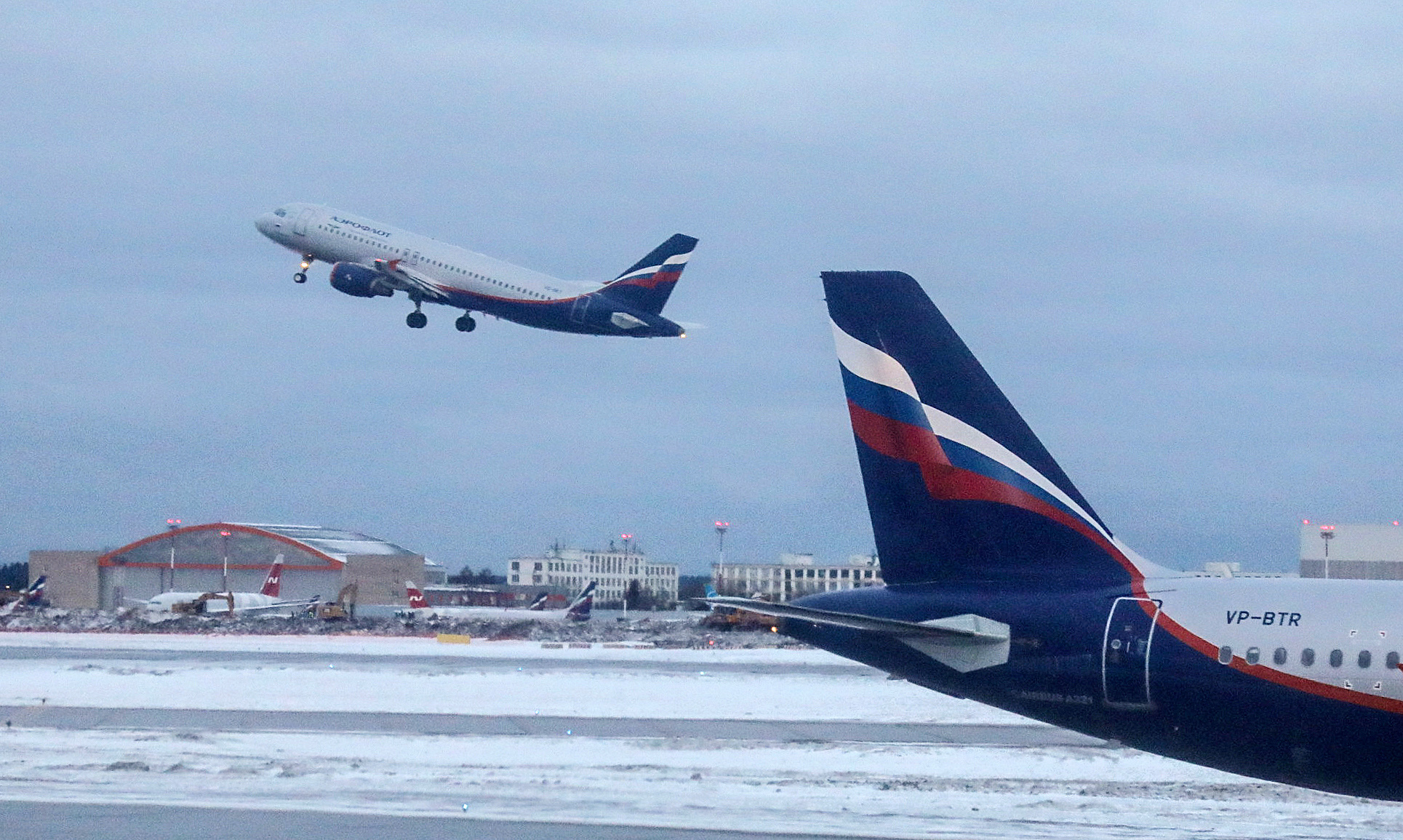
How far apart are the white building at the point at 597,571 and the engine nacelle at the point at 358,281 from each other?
241 feet

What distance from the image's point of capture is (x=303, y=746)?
2547cm

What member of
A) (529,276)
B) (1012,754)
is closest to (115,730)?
(1012,754)

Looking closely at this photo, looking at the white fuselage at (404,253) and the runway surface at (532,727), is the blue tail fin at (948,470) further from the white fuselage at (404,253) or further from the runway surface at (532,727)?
the white fuselage at (404,253)

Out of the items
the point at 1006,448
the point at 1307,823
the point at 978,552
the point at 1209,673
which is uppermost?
the point at 1006,448

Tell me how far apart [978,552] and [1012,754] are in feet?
Answer: 32.1

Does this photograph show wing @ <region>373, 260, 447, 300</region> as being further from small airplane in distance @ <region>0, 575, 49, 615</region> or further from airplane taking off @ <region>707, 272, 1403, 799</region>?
airplane taking off @ <region>707, 272, 1403, 799</region>

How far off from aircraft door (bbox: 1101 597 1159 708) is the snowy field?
2640 millimetres

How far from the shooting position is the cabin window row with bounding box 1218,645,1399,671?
1531cm

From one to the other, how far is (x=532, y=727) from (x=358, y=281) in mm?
35971

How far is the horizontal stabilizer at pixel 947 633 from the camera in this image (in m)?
17.0

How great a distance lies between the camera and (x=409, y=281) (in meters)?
62.2

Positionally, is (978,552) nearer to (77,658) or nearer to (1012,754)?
(1012,754)

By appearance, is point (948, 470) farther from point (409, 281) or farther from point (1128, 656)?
point (409, 281)

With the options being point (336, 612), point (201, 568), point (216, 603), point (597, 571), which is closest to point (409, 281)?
point (336, 612)
